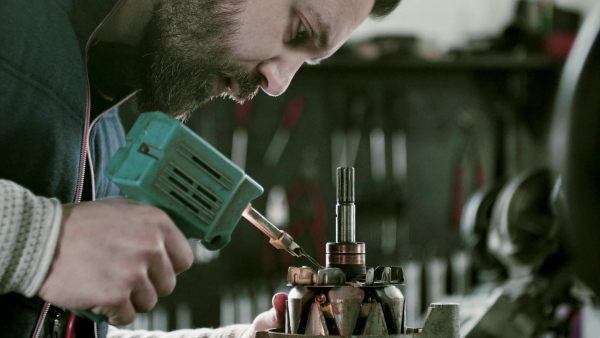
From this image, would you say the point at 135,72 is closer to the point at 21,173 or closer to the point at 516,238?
the point at 21,173

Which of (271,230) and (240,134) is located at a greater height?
(240,134)

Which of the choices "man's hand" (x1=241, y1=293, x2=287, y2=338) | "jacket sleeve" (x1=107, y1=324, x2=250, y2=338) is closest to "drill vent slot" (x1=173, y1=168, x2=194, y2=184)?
"man's hand" (x1=241, y1=293, x2=287, y2=338)

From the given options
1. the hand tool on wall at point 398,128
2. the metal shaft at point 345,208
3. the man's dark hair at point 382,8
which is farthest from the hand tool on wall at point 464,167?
the metal shaft at point 345,208

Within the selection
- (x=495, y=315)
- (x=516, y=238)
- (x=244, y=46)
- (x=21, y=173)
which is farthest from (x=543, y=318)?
(x=21, y=173)

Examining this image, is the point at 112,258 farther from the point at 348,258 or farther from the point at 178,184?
the point at 348,258

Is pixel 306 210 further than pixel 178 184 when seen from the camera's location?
Yes

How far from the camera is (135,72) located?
114 cm

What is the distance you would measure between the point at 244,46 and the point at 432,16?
6.61ft

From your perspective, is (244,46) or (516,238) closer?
(244,46)

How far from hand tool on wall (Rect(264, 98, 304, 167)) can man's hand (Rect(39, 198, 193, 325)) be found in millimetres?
2083

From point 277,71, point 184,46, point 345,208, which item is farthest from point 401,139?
point 345,208

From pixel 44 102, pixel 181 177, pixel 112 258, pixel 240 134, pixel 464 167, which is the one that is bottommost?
pixel 112 258

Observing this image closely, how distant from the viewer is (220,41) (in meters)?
1.17

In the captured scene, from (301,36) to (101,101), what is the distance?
1.25 feet
